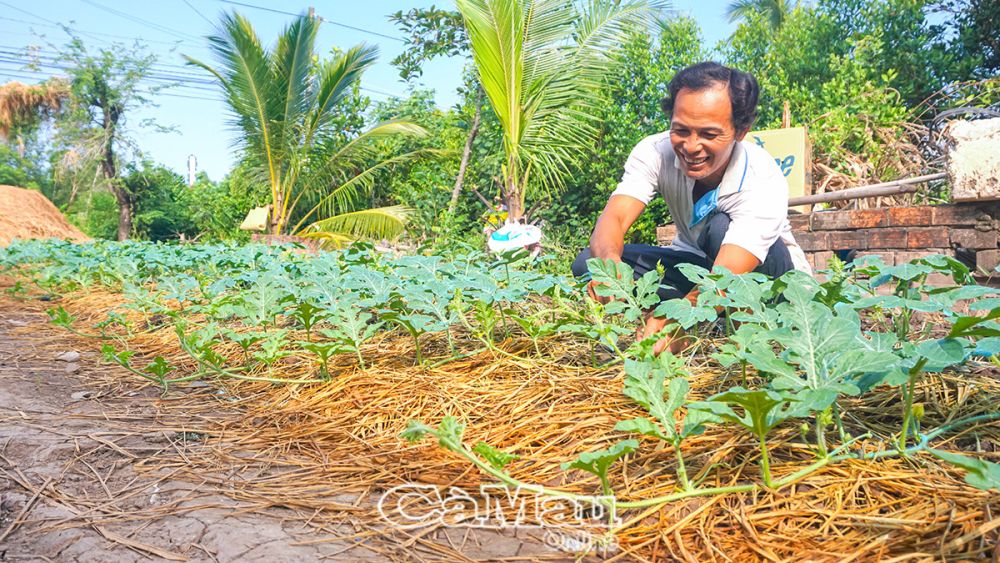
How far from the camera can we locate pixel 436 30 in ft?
31.7

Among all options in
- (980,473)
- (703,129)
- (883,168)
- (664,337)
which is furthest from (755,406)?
(883,168)

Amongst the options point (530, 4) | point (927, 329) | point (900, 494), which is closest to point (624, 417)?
point (900, 494)

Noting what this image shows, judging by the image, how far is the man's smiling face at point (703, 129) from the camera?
2.04 meters

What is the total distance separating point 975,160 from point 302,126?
33.0 feet

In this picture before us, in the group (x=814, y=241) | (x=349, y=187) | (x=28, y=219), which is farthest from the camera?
(x=28, y=219)

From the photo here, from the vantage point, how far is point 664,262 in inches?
106

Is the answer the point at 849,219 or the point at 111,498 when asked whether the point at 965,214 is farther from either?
the point at 111,498

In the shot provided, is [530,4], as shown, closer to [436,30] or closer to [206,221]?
[436,30]

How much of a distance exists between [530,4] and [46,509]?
7425mm

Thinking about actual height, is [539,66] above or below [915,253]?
above

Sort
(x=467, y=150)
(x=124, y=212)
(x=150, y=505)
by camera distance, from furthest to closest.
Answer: (x=124, y=212) → (x=467, y=150) → (x=150, y=505)

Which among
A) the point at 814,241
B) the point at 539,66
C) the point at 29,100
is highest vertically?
the point at 29,100

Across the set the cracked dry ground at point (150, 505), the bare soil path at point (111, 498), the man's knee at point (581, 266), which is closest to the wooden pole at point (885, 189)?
the man's knee at point (581, 266)

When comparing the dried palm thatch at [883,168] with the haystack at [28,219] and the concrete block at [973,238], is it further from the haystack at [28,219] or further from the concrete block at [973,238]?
the haystack at [28,219]
